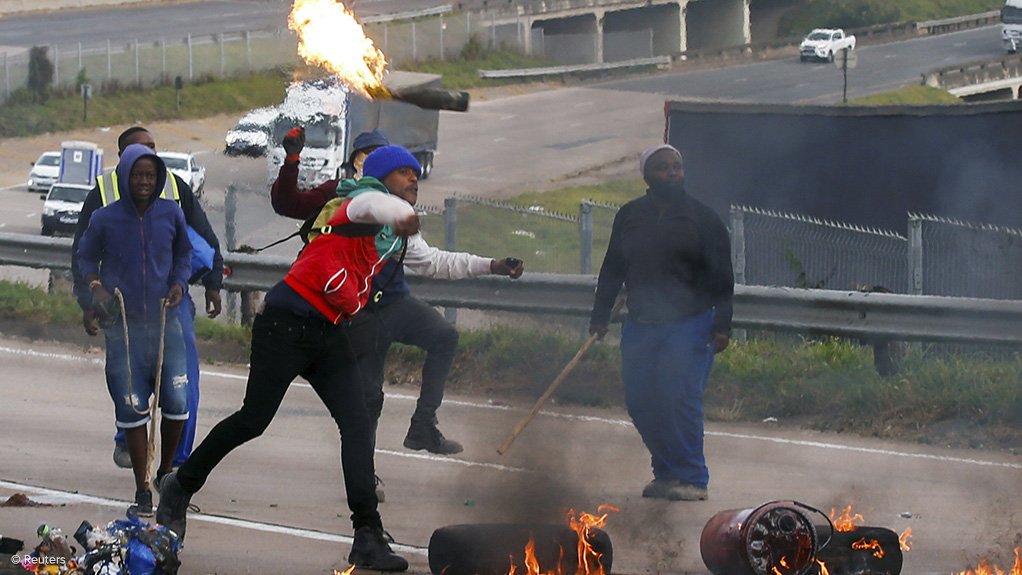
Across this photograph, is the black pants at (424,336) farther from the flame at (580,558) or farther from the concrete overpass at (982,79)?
the concrete overpass at (982,79)

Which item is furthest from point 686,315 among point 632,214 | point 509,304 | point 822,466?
point 509,304

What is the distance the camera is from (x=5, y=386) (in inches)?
465

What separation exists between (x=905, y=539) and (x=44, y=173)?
29.6 meters

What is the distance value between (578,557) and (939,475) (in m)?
3.08

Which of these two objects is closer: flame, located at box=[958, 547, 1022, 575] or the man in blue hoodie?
flame, located at box=[958, 547, 1022, 575]

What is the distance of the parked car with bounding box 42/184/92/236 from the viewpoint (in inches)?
1172

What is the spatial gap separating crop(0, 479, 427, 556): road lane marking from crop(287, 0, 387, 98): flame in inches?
76.5

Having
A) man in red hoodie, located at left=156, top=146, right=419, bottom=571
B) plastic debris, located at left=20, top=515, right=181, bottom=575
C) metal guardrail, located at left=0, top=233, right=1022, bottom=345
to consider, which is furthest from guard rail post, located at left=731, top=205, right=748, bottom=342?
plastic debris, located at left=20, top=515, right=181, bottom=575

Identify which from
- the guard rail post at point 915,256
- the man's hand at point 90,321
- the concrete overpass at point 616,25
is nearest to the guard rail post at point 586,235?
the guard rail post at point 915,256

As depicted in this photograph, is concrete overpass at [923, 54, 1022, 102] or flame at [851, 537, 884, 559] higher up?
flame at [851, 537, 884, 559]

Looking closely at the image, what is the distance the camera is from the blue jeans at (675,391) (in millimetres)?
8672

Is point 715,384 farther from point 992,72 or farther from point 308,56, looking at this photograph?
point 992,72

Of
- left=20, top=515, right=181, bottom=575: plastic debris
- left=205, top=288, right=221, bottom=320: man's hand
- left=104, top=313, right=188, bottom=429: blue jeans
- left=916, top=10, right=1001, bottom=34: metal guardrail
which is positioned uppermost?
left=205, top=288, right=221, bottom=320: man's hand

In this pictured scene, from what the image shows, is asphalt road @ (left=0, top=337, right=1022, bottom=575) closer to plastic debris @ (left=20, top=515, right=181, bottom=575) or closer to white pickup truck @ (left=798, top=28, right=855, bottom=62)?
plastic debris @ (left=20, top=515, right=181, bottom=575)
